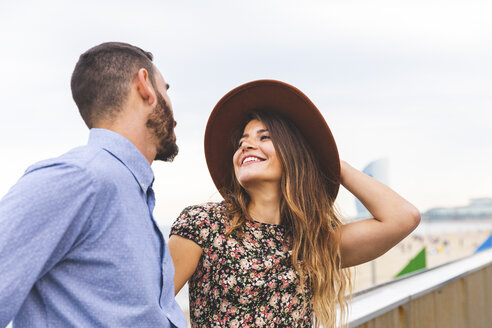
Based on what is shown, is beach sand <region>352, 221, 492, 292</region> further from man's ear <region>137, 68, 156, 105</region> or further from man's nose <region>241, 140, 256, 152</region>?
man's ear <region>137, 68, 156, 105</region>

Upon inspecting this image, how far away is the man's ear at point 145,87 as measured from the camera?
1.08 meters

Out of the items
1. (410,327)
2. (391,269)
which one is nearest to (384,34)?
(410,327)

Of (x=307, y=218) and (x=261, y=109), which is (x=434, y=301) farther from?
(x=261, y=109)

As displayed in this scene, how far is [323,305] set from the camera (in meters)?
1.65

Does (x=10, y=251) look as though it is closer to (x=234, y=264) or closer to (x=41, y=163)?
(x=41, y=163)

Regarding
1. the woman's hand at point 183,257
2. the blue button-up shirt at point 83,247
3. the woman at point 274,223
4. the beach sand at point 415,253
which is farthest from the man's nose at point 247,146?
the blue button-up shirt at point 83,247

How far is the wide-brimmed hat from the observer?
178cm

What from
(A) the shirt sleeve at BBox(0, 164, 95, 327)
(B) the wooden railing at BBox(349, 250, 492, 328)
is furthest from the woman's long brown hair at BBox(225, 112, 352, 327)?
(A) the shirt sleeve at BBox(0, 164, 95, 327)

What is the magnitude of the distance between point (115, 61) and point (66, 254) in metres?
0.45

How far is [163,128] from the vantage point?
114 cm

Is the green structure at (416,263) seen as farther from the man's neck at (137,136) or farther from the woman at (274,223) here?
the man's neck at (137,136)

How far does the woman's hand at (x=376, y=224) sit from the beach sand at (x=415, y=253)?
12 centimetres

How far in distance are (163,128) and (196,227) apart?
1.53ft

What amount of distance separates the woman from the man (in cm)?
45
